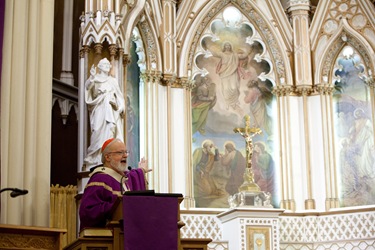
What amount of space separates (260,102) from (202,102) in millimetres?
1200

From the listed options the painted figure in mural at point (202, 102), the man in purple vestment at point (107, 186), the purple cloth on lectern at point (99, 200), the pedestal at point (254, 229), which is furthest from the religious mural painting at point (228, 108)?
the purple cloth on lectern at point (99, 200)

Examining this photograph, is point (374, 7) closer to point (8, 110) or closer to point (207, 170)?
point (207, 170)

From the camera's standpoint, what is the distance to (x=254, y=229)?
41.3 ft

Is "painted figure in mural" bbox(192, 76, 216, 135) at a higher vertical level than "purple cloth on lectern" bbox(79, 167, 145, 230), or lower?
higher

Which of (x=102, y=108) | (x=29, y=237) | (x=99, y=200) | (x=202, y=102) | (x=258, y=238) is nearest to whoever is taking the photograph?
(x=29, y=237)

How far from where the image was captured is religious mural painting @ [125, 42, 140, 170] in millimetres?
13766

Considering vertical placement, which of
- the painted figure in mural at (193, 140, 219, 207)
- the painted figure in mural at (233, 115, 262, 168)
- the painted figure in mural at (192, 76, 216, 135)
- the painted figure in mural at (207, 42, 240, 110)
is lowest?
the painted figure in mural at (193, 140, 219, 207)

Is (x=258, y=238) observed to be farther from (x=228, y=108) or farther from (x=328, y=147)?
(x=228, y=108)

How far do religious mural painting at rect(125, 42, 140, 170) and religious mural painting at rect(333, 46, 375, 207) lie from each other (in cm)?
395

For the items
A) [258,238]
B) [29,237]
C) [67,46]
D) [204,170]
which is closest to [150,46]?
[67,46]

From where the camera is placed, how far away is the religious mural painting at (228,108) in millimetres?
14766

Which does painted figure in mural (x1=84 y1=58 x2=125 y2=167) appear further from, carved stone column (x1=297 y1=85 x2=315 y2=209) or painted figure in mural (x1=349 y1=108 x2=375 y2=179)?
painted figure in mural (x1=349 y1=108 x2=375 y2=179)

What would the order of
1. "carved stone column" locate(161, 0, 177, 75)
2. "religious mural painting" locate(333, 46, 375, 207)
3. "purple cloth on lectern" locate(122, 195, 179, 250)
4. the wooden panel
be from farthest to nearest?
"religious mural painting" locate(333, 46, 375, 207) < "carved stone column" locate(161, 0, 177, 75) < "purple cloth on lectern" locate(122, 195, 179, 250) < the wooden panel

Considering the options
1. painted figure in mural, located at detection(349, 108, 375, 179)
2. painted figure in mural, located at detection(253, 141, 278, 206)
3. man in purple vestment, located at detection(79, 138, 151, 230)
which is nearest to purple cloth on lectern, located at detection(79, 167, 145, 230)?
man in purple vestment, located at detection(79, 138, 151, 230)
